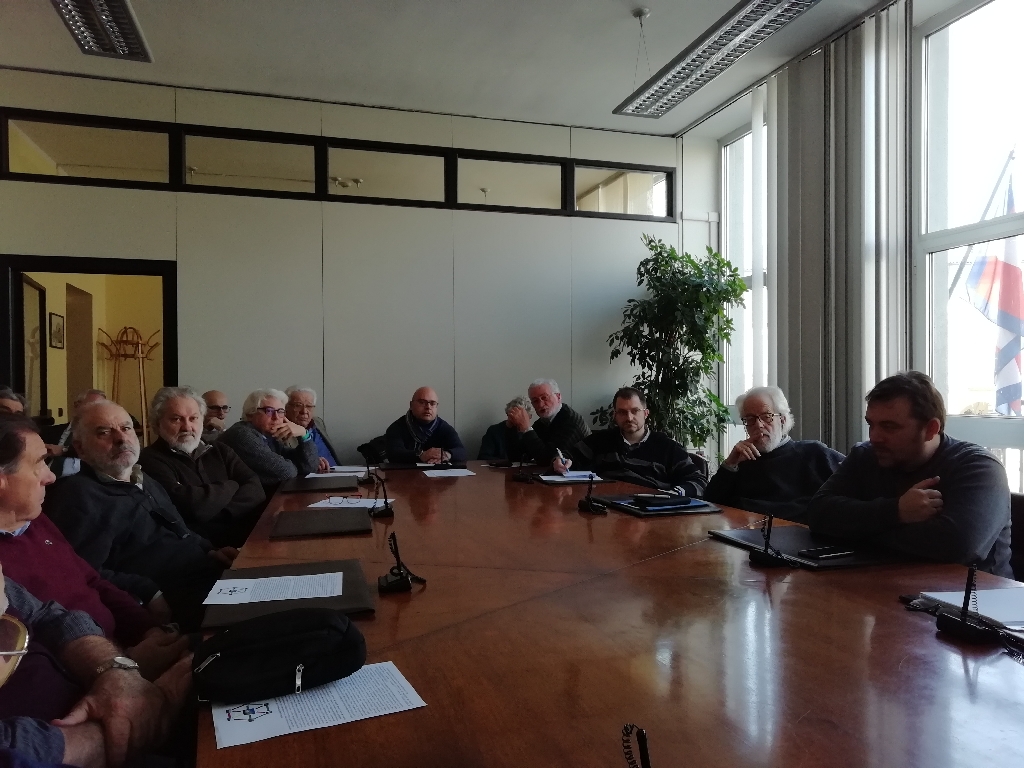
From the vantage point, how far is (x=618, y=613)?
1.41 meters

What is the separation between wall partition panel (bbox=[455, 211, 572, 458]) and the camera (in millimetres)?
6105

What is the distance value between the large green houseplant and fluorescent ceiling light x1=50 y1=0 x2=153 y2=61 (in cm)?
395

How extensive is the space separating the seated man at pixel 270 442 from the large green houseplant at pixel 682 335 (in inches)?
113

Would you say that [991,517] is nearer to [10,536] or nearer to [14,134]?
[10,536]

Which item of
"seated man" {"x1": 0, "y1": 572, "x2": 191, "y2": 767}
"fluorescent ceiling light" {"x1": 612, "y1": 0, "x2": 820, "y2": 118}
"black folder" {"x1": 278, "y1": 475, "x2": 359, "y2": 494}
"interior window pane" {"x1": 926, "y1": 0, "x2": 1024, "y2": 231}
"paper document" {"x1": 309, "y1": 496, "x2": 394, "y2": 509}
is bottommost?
"seated man" {"x1": 0, "y1": 572, "x2": 191, "y2": 767}

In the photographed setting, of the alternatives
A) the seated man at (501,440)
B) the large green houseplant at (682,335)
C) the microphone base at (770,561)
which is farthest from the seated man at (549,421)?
the microphone base at (770,561)

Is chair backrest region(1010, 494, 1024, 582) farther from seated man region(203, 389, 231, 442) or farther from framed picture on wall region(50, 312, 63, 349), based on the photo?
framed picture on wall region(50, 312, 63, 349)

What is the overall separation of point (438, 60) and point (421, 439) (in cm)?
280

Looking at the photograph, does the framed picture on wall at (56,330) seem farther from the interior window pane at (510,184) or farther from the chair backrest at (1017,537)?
the chair backrest at (1017,537)

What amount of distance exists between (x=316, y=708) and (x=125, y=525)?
5.34ft

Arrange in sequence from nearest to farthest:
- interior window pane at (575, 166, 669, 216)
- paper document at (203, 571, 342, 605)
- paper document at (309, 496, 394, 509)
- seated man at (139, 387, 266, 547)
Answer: paper document at (203, 571, 342, 605) → paper document at (309, 496, 394, 509) → seated man at (139, 387, 266, 547) → interior window pane at (575, 166, 669, 216)

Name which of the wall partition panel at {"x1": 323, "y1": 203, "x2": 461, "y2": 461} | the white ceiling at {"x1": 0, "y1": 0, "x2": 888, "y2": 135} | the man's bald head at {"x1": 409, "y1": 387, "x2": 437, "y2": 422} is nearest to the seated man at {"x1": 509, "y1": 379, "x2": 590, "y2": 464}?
the man's bald head at {"x1": 409, "y1": 387, "x2": 437, "y2": 422}

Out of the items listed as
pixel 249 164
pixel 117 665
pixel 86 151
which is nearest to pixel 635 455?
pixel 117 665

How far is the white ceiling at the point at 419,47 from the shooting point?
427 centimetres
